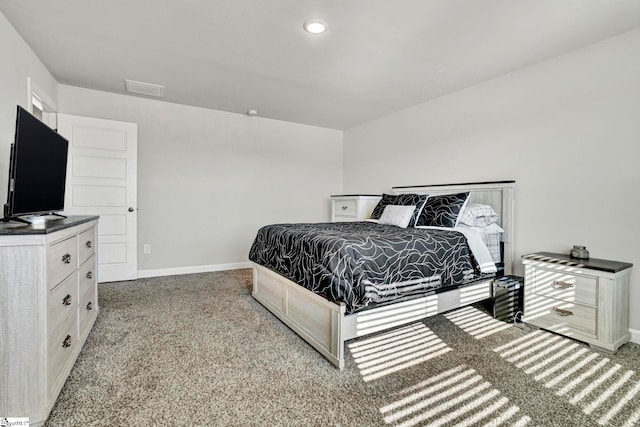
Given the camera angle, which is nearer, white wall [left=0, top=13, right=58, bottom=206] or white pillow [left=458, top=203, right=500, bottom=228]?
white wall [left=0, top=13, right=58, bottom=206]

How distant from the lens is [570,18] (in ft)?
7.03

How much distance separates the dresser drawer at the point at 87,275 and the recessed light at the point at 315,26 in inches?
90.3

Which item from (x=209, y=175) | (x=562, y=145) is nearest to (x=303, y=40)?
(x=562, y=145)

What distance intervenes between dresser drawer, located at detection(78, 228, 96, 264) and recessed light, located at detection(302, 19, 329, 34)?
7.00 feet

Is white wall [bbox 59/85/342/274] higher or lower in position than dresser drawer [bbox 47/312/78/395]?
higher

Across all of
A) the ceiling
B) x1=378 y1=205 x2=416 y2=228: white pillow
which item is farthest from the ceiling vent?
x1=378 y1=205 x2=416 y2=228: white pillow

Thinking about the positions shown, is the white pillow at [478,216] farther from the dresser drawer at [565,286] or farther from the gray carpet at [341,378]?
the gray carpet at [341,378]

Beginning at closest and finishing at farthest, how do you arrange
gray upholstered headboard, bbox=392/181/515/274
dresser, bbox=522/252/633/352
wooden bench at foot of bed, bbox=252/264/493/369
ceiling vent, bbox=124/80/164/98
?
wooden bench at foot of bed, bbox=252/264/493/369 < dresser, bbox=522/252/633/352 < gray upholstered headboard, bbox=392/181/515/274 < ceiling vent, bbox=124/80/164/98

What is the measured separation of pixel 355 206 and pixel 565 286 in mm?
2599

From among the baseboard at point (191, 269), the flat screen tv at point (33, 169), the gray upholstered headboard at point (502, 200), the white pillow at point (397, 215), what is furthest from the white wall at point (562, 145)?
the flat screen tv at point (33, 169)

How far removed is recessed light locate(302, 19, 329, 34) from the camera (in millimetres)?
2215

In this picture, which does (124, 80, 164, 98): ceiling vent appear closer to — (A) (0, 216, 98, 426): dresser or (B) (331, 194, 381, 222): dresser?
(A) (0, 216, 98, 426): dresser

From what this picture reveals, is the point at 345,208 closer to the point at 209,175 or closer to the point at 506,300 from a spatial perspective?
the point at 209,175

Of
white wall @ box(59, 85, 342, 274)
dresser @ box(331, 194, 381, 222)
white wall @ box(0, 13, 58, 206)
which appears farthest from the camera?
dresser @ box(331, 194, 381, 222)
